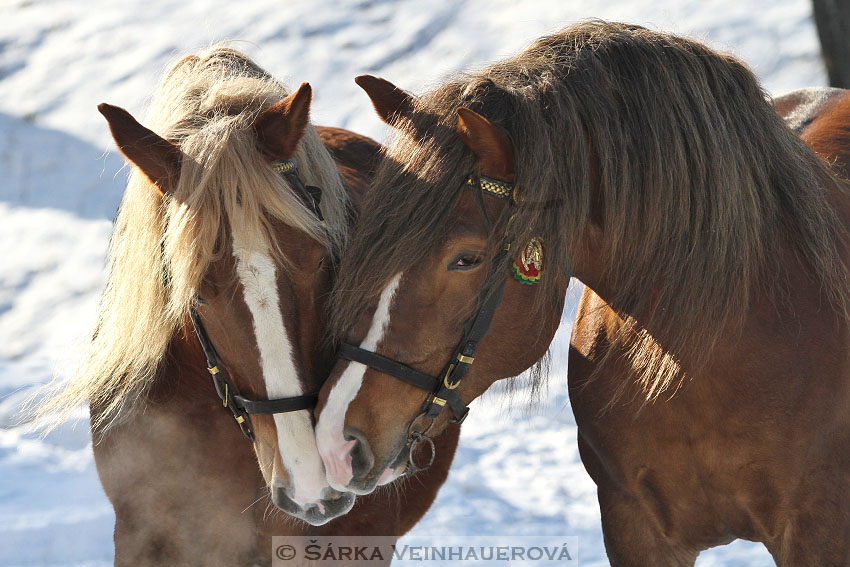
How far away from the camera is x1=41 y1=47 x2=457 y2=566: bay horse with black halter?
2.03 m

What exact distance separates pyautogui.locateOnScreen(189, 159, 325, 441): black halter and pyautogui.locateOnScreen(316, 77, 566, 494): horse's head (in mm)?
76

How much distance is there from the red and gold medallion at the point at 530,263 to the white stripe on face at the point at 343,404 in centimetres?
29

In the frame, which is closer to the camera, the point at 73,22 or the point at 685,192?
the point at 685,192

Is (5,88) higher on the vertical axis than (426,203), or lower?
lower

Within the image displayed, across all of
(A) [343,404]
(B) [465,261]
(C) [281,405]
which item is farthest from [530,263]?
(C) [281,405]

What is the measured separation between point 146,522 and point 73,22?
31.0ft

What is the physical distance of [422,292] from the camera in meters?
1.95

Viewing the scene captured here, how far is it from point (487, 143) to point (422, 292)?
1.23 feet

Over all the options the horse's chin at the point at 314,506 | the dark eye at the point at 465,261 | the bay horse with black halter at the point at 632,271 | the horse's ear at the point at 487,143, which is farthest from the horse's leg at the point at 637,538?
the horse's ear at the point at 487,143

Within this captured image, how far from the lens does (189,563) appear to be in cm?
254

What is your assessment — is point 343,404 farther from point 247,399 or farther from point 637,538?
point 637,538

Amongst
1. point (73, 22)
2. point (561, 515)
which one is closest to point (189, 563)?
point (561, 515)

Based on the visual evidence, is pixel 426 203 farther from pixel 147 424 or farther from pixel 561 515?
pixel 561 515

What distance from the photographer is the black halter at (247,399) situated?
2027 mm
